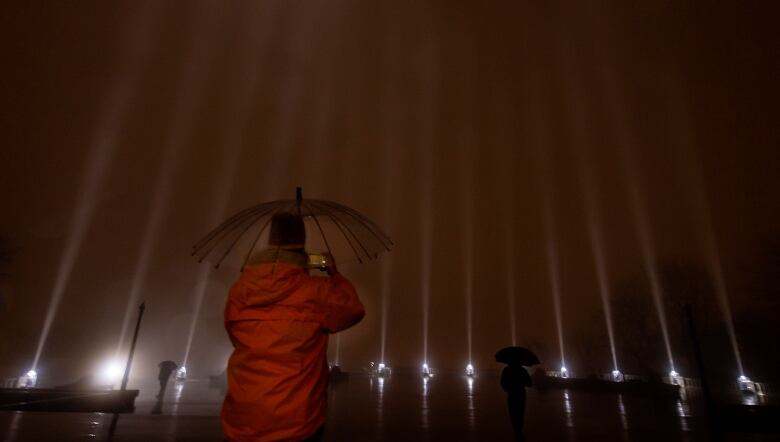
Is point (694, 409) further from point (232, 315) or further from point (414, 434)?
point (232, 315)

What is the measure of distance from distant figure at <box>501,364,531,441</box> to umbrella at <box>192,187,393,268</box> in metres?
5.14

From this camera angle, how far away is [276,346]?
8.74 feet

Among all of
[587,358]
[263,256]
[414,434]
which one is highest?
[587,358]

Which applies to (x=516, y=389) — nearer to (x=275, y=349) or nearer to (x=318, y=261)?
(x=318, y=261)

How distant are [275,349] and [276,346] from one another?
0.02 meters

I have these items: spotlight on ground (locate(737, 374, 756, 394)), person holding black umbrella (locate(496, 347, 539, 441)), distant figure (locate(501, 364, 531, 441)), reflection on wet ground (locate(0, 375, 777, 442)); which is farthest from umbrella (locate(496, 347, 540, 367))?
spotlight on ground (locate(737, 374, 756, 394))

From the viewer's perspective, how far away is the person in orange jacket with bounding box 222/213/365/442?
267 centimetres

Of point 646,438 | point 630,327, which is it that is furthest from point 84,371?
point 630,327

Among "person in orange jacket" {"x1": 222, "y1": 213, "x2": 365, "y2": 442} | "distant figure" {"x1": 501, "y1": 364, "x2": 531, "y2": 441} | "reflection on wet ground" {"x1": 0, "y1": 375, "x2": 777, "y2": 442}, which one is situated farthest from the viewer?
"reflection on wet ground" {"x1": 0, "y1": 375, "x2": 777, "y2": 442}

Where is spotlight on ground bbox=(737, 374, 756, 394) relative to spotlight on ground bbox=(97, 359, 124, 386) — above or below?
below

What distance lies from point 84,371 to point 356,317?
185ft

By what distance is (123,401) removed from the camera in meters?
14.7

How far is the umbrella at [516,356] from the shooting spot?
28.3ft

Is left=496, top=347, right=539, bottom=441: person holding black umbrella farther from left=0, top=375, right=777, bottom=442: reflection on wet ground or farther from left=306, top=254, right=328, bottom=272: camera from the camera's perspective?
left=306, top=254, right=328, bottom=272: camera
